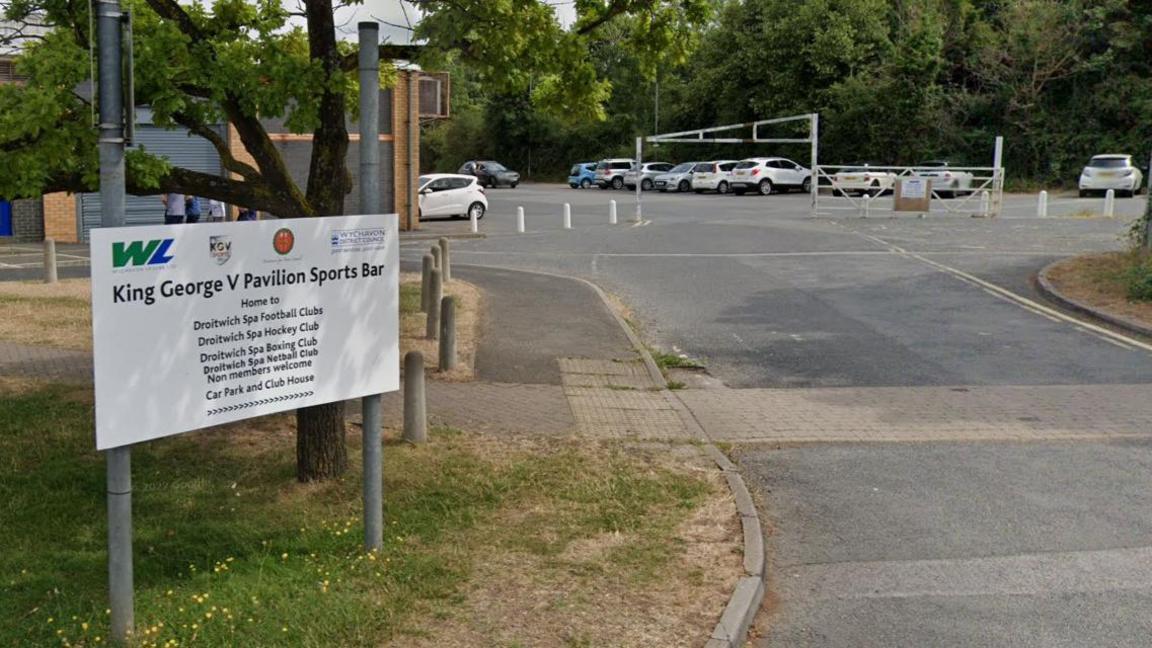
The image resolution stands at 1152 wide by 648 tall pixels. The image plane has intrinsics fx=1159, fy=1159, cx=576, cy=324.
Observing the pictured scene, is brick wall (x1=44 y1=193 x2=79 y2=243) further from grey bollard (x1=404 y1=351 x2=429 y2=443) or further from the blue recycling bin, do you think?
grey bollard (x1=404 y1=351 x2=429 y2=443)

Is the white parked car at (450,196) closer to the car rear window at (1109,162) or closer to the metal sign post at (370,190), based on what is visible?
the car rear window at (1109,162)

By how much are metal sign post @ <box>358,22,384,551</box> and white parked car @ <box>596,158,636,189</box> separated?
2159 inches

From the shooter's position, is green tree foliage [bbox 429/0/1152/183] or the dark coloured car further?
the dark coloured car

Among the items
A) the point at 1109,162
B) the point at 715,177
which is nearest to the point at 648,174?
the point at 715,177

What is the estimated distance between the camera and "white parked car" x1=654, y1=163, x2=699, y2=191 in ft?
181

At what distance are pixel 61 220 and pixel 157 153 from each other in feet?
9.60

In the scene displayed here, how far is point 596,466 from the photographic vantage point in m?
8.00

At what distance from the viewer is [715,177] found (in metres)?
52.0

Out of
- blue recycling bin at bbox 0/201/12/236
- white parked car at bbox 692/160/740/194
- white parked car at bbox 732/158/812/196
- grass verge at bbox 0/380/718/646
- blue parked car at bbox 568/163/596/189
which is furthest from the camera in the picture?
blue parked car at bbox 568/163/596/189

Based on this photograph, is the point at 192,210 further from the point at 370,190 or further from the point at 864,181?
the point at 864,181

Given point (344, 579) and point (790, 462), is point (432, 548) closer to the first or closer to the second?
point (344, 579)

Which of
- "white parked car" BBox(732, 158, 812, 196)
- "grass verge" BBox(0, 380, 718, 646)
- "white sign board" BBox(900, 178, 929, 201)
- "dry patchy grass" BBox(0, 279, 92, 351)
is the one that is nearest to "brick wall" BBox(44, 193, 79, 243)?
"dry patchy grass" BBox(0, 279, 92, 351)

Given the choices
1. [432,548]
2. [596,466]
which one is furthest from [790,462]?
[432,548]

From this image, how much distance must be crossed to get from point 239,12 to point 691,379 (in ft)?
19.4
